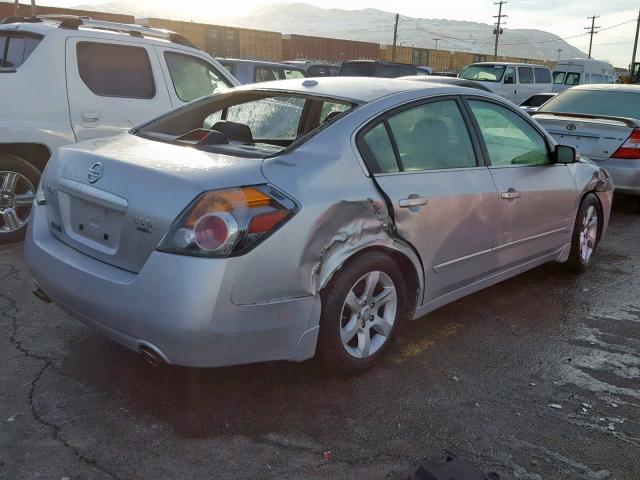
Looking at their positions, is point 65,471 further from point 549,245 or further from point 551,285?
point 551,285

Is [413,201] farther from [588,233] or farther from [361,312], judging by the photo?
[588,233]

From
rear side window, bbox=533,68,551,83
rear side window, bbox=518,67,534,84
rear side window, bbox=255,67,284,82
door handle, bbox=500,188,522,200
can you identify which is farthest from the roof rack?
rear side window, bbox=533,68,551,83

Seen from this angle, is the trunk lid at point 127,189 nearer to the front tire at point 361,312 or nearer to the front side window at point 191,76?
the front tire at point 361,312

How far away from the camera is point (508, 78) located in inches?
833

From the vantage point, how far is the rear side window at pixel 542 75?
2244 cm

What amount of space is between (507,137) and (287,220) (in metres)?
2.17

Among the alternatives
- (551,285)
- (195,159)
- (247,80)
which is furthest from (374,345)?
(247,80)

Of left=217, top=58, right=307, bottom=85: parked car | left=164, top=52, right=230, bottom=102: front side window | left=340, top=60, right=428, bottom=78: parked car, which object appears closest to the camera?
left=164, top=52, right=230, bottom=102: front side window

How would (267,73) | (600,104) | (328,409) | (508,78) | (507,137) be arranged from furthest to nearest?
(508,78)
(267,73)
(600,104)
(507,137)
(328,409)

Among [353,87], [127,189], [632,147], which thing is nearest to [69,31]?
[353,87]

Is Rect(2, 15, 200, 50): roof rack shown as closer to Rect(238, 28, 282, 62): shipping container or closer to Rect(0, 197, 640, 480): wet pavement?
Rect(0, 197, 640, 480): wet pavement

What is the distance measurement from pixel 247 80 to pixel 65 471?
12.2m

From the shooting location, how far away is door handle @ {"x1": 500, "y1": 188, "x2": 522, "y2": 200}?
3.90 meters

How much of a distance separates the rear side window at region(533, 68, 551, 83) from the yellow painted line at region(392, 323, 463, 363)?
67.2 feet
